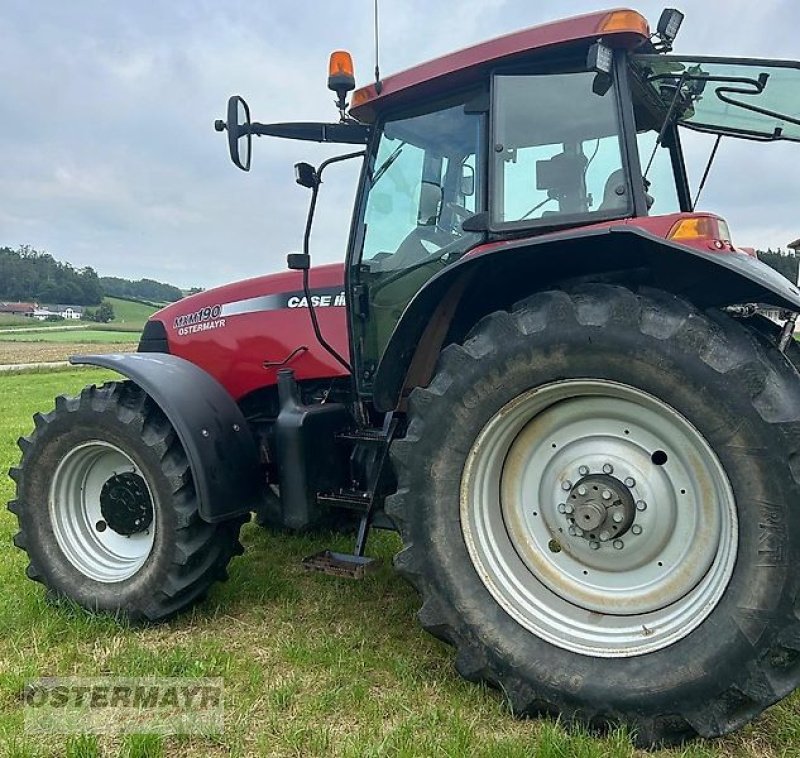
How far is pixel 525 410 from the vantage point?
264 centimetres

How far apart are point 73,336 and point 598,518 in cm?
4785

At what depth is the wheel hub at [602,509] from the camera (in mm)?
2555

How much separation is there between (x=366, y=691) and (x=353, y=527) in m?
2.06

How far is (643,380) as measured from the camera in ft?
7.69

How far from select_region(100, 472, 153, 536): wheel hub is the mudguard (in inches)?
18.1

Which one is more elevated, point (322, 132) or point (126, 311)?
point (322, 132)

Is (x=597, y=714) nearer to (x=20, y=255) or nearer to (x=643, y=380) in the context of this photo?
(x=643, y=380)

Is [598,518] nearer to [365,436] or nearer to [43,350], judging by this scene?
[365,436]

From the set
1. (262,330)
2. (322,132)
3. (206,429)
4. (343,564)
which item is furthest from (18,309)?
(343,564)

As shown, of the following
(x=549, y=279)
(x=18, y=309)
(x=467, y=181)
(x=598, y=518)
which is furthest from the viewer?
(x=18, y=309)

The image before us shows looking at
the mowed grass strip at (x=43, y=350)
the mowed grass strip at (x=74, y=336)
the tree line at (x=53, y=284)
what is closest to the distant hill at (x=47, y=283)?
the tree line at (x=53, y=284)

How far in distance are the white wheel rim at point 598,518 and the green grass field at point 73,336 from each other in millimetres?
39553

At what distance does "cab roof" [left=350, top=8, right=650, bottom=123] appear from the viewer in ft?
8.64

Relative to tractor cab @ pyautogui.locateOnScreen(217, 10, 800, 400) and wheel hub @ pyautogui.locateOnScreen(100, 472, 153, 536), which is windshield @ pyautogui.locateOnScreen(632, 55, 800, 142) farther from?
wheel hub @ pyautogui.locateOnScreen(100, 472, 153, 536)
